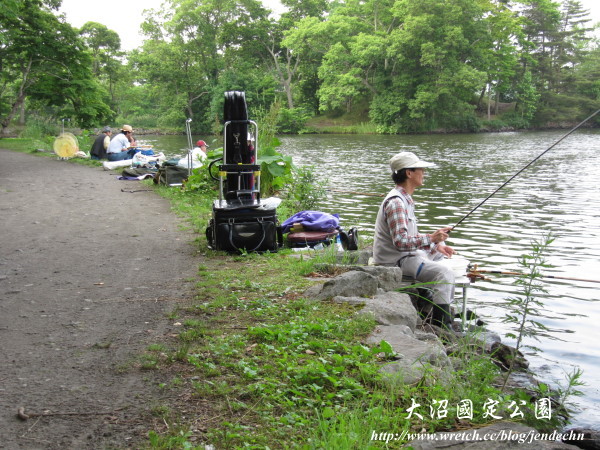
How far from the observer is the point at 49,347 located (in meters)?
4.12

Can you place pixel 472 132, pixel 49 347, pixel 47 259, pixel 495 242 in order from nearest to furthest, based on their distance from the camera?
pixel 49 347 < pixel 47 259 < pixel 495 242 < pixel 472 132

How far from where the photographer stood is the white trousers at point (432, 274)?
5.34m

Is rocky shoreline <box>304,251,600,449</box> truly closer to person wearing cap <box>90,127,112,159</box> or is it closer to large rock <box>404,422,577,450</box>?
large rock <box>404,422,577,450</box>

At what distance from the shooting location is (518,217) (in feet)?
42.3

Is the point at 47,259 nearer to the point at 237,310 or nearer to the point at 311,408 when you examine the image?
the point at 237,310

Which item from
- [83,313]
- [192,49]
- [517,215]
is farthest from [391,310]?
[192,49]

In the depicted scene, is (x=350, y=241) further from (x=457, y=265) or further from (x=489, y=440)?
(x=489, y=440)

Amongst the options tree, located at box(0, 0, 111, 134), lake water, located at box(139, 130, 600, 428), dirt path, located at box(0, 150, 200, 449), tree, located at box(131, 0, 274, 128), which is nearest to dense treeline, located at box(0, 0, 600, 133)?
tree, located at box(131, 0, 274, 128)

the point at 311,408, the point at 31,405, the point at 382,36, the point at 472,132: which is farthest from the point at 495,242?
the point at 382,36

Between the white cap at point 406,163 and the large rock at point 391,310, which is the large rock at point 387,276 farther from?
the white cap at point 406,163

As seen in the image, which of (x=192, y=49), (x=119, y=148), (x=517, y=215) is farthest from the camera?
(x=192, y=49)

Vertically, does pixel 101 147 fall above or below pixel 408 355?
above

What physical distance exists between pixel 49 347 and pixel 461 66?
169 feet

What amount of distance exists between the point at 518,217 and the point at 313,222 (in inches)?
257
